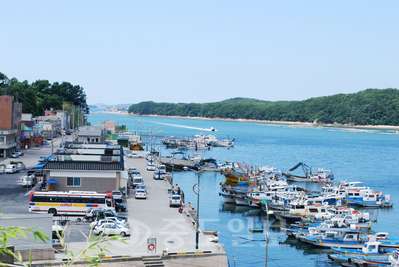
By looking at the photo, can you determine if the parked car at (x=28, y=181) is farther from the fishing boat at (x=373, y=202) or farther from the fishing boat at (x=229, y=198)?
the fishing boat at (x=373, y=202)

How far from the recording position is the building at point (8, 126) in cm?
6925

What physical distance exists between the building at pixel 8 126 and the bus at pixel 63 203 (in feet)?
121

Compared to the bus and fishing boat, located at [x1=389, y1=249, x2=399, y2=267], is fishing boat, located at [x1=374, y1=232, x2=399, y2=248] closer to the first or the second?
fishing boat, located at [x1=389, y1=249, x2=399, y2=267]

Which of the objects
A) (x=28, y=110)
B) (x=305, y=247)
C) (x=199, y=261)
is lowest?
(x=305, y=247)

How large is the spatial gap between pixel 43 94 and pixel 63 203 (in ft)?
490

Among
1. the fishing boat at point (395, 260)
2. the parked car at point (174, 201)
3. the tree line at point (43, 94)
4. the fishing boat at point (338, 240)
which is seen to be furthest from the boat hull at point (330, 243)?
the tree line at point (43, 94)

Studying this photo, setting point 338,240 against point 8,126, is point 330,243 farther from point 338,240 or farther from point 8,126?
point 8,126

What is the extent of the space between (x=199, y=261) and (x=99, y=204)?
1254 centimetres

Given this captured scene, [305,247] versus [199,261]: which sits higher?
[199,261]

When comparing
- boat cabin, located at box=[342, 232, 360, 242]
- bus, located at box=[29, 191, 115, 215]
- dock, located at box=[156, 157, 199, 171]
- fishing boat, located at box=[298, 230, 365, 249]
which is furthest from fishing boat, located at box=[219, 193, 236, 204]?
dock, located at box=[156, 157, 199, 171]

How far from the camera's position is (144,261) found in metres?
26.0

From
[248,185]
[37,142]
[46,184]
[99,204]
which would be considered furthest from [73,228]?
[37,142]

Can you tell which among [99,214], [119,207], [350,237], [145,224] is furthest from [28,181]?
[350,237]

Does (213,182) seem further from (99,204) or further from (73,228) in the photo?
(73,228)
